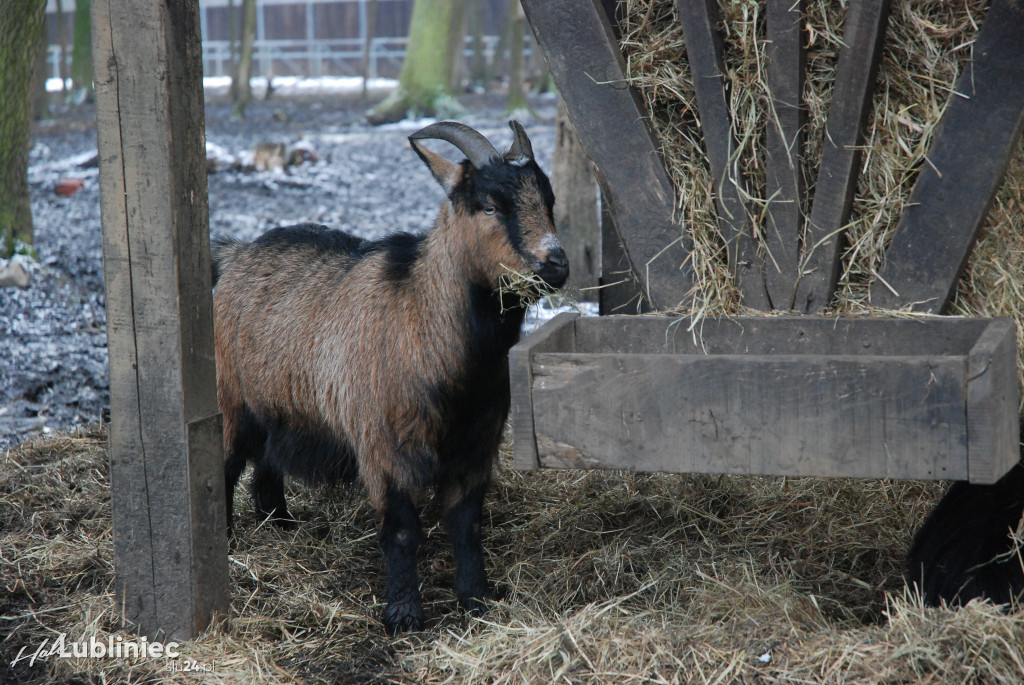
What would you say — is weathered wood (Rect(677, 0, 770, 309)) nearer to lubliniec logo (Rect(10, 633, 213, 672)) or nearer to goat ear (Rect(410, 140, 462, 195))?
goat ear (Rect(410, 140, 462, 195))

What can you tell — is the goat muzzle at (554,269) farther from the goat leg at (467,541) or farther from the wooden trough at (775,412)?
the goat leg at (467,541)

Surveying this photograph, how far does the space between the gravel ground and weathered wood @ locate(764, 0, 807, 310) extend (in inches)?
102

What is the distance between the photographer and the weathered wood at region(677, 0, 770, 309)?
363 cm

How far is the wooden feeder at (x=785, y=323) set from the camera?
2820 millimetres

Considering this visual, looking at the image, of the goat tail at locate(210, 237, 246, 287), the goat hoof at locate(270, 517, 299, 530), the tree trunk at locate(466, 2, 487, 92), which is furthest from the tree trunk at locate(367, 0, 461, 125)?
the goat hoof at locate(270, 517, 299, 530)

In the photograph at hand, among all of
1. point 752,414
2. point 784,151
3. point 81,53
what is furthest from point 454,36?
point 752,414

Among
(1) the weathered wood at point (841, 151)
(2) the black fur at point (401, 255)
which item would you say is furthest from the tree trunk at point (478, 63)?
(1) the weathered wood at point (841, 151)

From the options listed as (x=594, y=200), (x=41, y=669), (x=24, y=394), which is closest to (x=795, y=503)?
(x=41, y=669)

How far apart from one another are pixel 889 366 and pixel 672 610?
5.94 feet

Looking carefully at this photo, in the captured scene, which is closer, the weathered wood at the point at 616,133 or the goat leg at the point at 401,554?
the weathered wood at the point at 616,133

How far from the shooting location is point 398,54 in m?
36.9

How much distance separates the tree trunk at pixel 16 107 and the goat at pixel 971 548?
8205mm

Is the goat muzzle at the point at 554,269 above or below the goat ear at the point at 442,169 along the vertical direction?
below

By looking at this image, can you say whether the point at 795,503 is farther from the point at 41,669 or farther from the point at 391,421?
the point at 41,669
